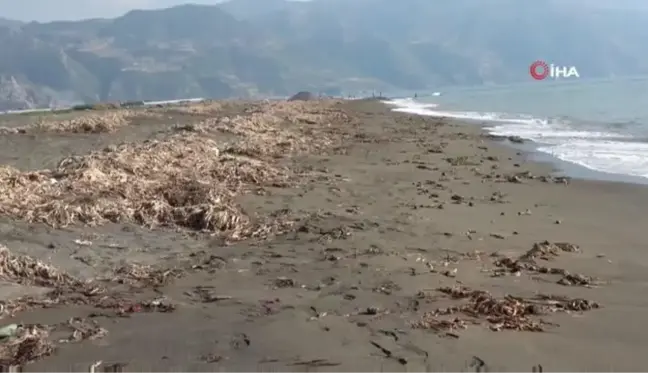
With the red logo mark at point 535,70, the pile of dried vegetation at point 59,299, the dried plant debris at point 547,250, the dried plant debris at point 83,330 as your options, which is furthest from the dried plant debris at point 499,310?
the red logo mark at point 535,70

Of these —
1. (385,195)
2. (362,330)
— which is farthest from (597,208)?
Result: (362,330)

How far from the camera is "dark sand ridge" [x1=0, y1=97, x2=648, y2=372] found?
414 centimetres

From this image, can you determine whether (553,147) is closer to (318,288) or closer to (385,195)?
(385,195)

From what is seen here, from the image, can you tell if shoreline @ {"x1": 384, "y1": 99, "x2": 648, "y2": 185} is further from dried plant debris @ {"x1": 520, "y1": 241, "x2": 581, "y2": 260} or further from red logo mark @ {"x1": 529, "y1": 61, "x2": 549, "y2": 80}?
red logo mark @ {"x1": 529, "y1": 61, "x2": 549, "y2": 80}

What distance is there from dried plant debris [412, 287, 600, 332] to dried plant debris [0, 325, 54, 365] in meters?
2.36

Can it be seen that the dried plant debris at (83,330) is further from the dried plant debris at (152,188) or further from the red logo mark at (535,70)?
the red logo mark at (535,70)

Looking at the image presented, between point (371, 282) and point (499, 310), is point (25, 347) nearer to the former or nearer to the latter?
point (371, 282)

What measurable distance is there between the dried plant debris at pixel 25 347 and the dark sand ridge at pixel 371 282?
0.29 feet

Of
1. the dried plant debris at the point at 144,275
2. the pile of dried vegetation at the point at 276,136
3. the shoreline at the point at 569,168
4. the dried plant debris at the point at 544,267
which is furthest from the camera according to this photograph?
the pile of dried vegetation at the point at 276,136

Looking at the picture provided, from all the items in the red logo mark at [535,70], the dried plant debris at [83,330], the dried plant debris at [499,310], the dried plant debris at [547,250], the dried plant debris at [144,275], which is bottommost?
the dried plant debris at [83,330]

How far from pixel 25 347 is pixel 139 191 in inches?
176

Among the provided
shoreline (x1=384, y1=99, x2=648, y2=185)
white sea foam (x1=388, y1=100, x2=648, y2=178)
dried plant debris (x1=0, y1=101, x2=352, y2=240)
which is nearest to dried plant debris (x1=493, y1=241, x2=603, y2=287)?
dried plant debris (x1=0, y1=101, x2=352, y2=240)

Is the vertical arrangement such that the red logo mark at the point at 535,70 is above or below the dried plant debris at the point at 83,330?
above

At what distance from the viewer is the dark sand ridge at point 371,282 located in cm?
414
